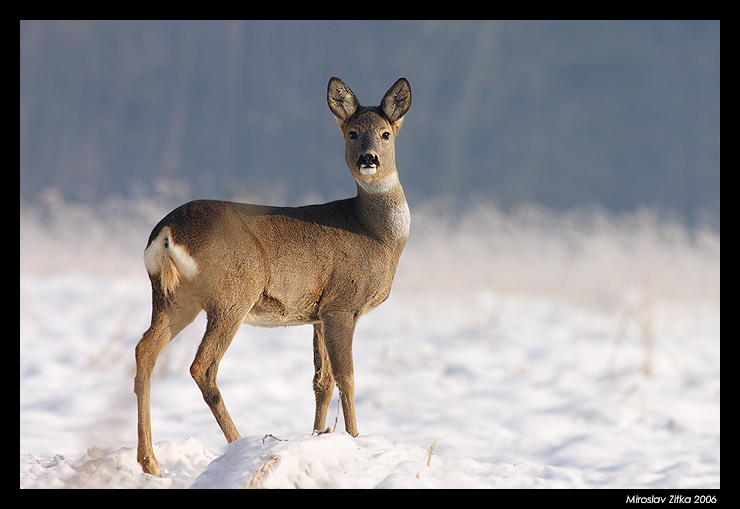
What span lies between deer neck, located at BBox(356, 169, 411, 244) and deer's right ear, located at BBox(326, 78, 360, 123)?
1.67 ft

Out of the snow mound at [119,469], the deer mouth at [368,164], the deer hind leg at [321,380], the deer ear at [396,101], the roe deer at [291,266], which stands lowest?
the snow mound at [119,469]

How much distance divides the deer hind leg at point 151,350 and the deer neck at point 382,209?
4.57 ft

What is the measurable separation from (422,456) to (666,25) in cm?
2735

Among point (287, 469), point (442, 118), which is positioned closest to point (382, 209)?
point (287, 469)

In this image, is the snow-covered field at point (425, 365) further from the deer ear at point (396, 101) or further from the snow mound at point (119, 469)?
the deer ear at point (396, 101)

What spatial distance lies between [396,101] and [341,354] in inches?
74.3

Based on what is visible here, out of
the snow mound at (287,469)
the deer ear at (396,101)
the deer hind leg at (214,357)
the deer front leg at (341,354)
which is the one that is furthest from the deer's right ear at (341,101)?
the snow mound at (287,469)

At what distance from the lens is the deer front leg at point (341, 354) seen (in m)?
4.71

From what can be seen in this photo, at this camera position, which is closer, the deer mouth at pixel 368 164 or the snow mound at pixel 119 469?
the snow mound at pixel 119 469

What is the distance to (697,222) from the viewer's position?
731 inches

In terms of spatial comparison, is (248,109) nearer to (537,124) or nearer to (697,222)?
(537,124)

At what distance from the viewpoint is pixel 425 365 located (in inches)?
382

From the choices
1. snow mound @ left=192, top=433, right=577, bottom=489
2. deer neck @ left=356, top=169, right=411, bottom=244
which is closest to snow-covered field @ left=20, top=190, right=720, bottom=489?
snow mound @ left=192, top=433, right=577, bottom=489

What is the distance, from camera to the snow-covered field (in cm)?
401
